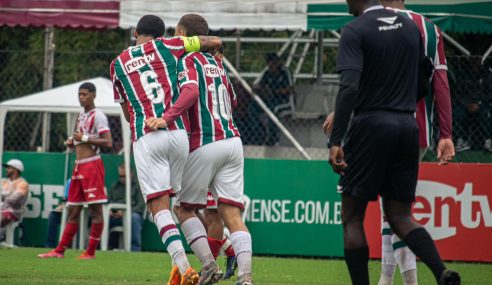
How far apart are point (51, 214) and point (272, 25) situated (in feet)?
14.4

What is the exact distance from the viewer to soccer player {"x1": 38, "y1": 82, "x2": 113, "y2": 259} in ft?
49.0

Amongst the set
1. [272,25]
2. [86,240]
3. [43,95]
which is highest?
[272,25]

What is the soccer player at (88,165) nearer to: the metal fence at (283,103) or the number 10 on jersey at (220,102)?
the metal fence at (283,103)

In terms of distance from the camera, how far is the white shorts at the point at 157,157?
8.98m

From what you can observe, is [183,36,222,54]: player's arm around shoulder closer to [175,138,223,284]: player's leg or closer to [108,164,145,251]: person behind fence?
[175,138,223,284]: player's leg

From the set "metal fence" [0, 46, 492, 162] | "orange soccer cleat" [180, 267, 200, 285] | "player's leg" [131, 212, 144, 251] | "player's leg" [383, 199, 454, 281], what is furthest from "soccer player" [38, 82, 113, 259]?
"player's leg" [383, 199, 454, 281]

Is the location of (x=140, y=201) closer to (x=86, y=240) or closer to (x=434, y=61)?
(x=86, y=240)

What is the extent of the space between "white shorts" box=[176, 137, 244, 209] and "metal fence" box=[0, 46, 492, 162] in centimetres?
698

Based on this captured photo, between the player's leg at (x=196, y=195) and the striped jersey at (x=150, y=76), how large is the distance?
30 cm

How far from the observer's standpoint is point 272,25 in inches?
644

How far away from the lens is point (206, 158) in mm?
9172

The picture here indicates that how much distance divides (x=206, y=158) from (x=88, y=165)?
248 inches

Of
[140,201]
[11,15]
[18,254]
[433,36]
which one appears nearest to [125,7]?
[11,15]

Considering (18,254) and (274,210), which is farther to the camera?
(274,210)
